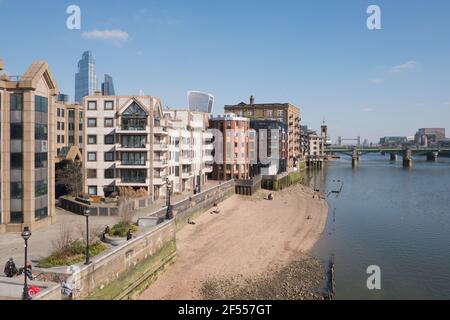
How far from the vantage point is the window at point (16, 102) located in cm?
3766

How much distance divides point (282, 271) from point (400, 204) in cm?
5224

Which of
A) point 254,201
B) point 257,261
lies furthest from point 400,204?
point 257,261

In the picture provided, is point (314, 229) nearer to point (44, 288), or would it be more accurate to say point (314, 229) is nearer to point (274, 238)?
point (274, 238)

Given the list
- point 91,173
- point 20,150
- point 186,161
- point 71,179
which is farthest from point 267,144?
point 20,150

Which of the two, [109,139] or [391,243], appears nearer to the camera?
[391,243]

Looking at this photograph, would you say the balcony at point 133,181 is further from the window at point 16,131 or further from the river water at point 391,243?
the river water at point 391,243

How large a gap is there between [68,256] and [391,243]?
4121cm

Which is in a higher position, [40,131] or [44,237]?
[40,131]

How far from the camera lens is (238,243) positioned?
158ft

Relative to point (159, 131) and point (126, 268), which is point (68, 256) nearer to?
point (126, 268)

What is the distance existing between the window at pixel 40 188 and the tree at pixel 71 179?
1731cm

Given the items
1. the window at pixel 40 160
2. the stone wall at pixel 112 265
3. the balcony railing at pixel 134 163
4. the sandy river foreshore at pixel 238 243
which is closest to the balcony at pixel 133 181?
the balcony railing at pixel 134 163

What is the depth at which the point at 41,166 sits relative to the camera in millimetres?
40344
